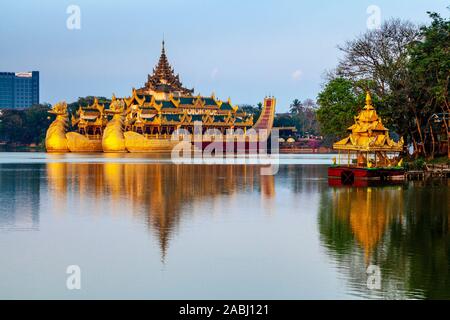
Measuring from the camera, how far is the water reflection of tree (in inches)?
621

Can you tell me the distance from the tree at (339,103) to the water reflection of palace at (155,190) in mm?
10088

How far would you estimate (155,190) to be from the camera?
3694 cm

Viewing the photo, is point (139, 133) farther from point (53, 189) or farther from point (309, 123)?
point (53, 189)

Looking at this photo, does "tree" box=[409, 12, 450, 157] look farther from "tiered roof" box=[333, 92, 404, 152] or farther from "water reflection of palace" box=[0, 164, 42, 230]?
"water reflection of palace" box=[0, 164, 42, 230]

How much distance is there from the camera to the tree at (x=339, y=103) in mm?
57031

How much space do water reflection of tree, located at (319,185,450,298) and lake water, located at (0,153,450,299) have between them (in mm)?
31

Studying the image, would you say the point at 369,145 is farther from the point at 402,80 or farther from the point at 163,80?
the point at 163,80

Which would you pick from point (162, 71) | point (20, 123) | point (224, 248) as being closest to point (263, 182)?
point (224, 248)

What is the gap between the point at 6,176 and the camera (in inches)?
1921

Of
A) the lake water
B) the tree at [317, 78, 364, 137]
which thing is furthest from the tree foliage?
the lake water

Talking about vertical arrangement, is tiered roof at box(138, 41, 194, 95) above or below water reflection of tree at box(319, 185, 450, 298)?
above
